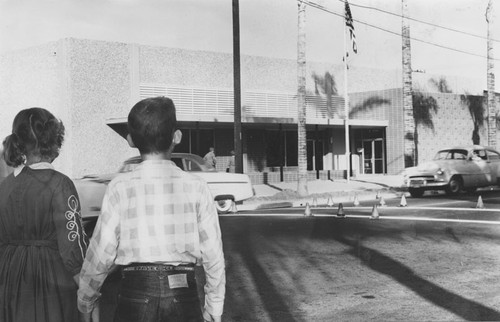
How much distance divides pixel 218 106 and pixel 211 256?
97.2 feet

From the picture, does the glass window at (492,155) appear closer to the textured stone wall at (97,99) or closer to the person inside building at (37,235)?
the textured stone wall at (97,99)

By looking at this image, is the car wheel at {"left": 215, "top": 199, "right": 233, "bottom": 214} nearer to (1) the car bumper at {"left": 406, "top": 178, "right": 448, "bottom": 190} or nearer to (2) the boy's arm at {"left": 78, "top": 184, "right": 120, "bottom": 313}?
(1) the car bumper at {"left": 406, "top": 178, "right": 448, "bottom": 190}

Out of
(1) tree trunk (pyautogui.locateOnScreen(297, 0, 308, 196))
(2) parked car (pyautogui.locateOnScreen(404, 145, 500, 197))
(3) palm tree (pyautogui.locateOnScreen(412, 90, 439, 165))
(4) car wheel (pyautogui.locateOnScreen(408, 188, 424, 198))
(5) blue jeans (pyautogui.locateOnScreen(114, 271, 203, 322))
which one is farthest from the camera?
(3) palm tree (pyautogui.locateOnScreen(412, 90, 439, 165))

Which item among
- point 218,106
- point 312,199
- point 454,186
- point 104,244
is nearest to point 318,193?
point 312,199

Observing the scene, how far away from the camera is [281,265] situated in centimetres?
896

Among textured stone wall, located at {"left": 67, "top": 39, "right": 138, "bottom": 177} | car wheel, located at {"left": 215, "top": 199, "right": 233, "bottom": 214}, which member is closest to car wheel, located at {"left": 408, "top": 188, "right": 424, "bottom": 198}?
car wheel, located at {"left": 215, "top": 199, "right": 233, "bottom": 214}

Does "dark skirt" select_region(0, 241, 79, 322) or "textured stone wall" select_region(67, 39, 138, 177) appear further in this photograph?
"textured stone wall" select_region(67, 39, 138, 177)

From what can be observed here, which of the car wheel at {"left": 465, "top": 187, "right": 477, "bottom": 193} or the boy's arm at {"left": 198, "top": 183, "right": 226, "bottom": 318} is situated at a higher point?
the boy's arm at {"left": 198, "top": 183, "right": 226, "bottom": 318}

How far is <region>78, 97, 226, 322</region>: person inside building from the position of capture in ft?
9.00

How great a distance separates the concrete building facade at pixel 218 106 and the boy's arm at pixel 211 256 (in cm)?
2144

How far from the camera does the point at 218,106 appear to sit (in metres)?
32.3

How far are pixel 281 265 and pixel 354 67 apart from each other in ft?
117

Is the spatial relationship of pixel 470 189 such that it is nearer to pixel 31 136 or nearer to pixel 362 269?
pixel 362 269

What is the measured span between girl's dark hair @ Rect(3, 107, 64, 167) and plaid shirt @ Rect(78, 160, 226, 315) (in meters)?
0.69
